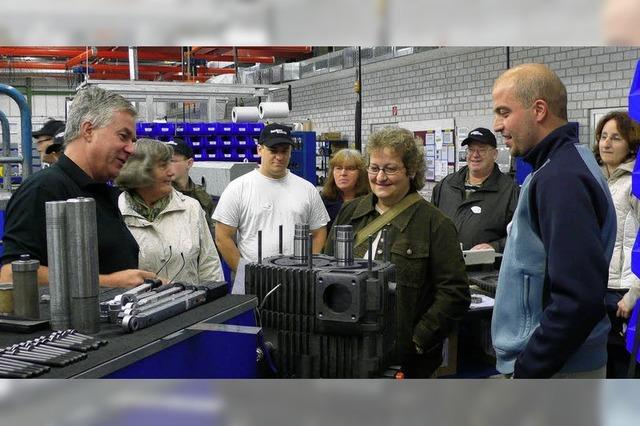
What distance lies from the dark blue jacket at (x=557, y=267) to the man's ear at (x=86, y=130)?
3.84ft

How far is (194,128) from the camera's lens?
562 cm

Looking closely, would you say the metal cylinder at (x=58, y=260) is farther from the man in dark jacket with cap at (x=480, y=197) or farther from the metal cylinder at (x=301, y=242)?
the man in dark jacket with cap at (x=480, y=197)

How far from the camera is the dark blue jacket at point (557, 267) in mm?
1363

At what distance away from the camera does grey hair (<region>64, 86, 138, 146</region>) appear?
5.46 ft

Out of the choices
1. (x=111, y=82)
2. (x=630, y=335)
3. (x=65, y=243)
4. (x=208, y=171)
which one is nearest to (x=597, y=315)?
(x=630, y=335)

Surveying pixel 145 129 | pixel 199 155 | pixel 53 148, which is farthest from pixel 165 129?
pixel 53 148

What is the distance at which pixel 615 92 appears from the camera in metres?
5.94

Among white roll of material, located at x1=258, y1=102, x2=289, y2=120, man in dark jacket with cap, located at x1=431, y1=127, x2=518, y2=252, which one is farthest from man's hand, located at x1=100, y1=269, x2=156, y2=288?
white roll of material, located at x1=258, y1=102, x2=289, y2=120

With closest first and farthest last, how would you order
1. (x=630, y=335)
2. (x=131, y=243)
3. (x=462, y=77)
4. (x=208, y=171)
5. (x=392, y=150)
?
(x=131, y=243)
(x=630, y=335)
(x=392, y=150)
(x=208, y=171)
(x=462, y=77)

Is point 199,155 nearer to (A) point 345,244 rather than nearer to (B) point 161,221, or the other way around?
(B) point 161,221

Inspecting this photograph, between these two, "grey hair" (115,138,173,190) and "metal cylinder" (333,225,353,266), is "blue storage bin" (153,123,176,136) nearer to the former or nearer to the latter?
"grey hair" (115,138,173,190)
